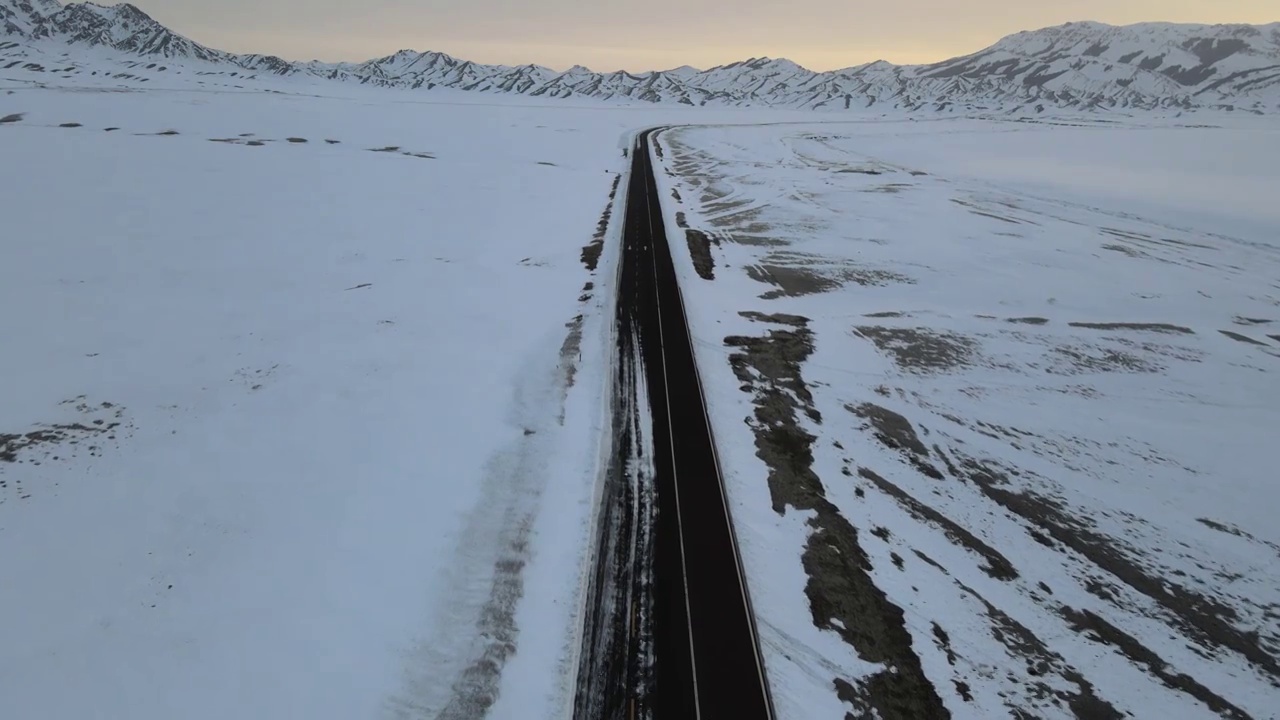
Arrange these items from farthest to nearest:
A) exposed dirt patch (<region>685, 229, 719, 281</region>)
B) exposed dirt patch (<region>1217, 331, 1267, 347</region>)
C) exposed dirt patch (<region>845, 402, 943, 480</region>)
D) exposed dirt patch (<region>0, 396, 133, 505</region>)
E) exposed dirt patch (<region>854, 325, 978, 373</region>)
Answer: exposed dirt patch (<region>685, 229, 719, 281</region>) < exposed dirt patch (<region>1217, 331, 1267, 347</region>) < exposed dirt patch (<region>854, 325, 978, 373</region>) < exposed dirt patch (<region>845, 402, 943, 480</region>) < exposed dirt patch (<region>0, 396, 133, 505</region>)

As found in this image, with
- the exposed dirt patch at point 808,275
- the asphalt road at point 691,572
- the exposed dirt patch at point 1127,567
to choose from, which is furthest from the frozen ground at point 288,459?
the exposed dirt patch at point 1127,567

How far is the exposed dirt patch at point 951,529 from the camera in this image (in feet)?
48.8

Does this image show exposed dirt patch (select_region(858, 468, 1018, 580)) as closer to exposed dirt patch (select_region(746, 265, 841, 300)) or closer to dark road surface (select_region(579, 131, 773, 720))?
dark road surface (select_region(579, 131, 773, 720))

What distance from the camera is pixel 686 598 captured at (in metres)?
13.3

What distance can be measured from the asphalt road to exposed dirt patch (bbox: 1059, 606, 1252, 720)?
25.7ft

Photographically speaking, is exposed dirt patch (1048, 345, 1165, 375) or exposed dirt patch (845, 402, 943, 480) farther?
exposed dirt patch (1048, 345, 1165, 375)

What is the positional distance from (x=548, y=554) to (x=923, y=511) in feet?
35.3

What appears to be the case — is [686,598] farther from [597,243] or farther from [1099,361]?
A: [597,243]

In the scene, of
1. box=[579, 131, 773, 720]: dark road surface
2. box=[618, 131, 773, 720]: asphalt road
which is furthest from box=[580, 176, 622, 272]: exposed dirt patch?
box=[579, 131, 773, 720]: dark road surface

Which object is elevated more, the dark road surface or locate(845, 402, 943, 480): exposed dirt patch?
locate(845, 402, 943, 480): exposed dirt patch

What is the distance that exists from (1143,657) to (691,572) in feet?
32.8

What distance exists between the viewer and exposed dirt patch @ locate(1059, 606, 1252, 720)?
1180 cm

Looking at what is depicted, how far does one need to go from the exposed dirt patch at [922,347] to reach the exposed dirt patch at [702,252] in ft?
33.4

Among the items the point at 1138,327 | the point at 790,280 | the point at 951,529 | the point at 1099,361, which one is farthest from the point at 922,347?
the point at 951,529
